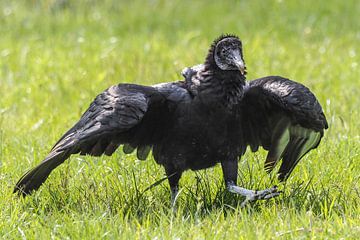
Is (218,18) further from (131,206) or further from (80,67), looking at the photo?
(131,206)

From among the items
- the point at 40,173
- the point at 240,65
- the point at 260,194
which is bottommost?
the point at 260,194

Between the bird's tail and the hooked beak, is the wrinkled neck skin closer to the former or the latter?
the hooked beak

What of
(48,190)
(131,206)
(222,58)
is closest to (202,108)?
(222,58)

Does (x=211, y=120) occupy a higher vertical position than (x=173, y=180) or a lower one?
higher

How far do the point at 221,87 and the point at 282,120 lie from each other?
495 mm

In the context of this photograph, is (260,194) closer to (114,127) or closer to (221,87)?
(221,87)

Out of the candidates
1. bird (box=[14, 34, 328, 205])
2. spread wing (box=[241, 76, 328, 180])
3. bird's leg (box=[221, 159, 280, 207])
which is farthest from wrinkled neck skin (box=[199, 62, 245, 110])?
bird's leg (box=[221, 159, 280, 207])

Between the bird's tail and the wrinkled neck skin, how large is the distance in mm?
957

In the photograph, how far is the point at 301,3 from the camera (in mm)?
11406

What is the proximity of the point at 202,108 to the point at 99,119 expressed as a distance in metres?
0.68

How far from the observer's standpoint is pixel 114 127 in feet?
17.4

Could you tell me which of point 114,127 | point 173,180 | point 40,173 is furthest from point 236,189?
point 40,173

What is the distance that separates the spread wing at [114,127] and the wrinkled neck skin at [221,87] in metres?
0.15

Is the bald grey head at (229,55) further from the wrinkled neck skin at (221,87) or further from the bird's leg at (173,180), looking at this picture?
the bird's leg at (173,180)
